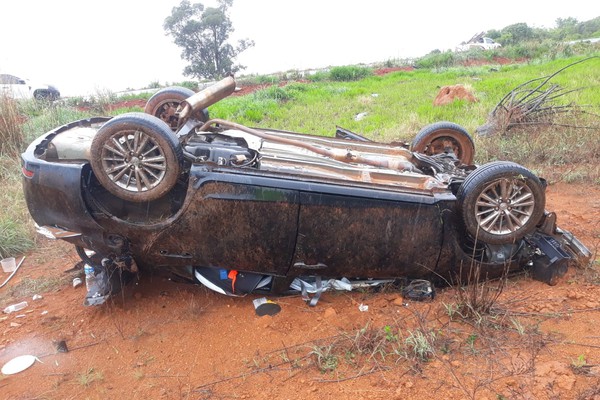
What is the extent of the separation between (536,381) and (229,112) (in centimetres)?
1029

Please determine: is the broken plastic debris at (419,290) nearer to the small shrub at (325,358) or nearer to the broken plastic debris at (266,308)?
the small shrub at (325,358)

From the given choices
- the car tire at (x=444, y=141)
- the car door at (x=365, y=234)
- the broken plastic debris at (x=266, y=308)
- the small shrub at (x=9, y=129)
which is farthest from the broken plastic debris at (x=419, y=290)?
the small shrub at (x=9, y=129)

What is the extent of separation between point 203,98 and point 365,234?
188 cm

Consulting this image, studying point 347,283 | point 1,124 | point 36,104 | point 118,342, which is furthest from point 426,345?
point 36,104

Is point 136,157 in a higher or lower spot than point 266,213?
higher

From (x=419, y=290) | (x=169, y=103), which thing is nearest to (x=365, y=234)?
(x=419, y=290)

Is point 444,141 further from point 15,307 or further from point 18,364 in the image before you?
point 15,307

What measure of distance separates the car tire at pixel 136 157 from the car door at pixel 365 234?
976 millimetres

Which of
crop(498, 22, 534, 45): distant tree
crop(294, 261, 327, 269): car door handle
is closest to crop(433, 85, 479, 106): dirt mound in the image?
crop(294, 261, 327, 269): car door handle

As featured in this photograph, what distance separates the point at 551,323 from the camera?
3.11m

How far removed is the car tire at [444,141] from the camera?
4.73 meters

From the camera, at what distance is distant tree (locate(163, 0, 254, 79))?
30750 mm

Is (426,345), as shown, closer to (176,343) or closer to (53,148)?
(176,343)

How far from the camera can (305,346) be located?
3031 millimetres
